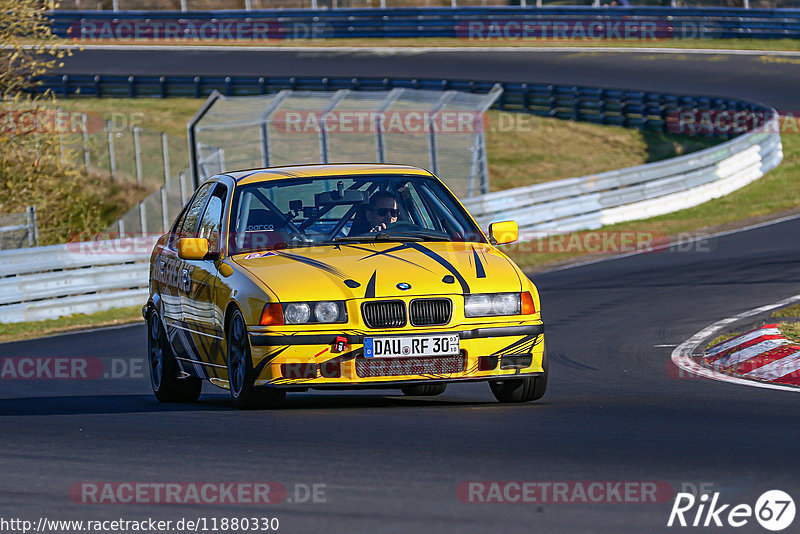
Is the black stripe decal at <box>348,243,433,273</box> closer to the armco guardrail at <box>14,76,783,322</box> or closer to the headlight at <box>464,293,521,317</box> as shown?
the headlight at <box>464,293,521,317</box>

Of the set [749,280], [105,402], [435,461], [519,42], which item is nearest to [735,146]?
[749,280]

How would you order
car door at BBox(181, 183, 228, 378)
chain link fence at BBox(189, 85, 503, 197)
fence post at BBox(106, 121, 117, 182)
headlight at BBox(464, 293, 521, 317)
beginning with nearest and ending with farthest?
headlight at BBox(464, 293, 521, 317) < car door at BBox(181, 183, 228, 378) < chain link fence at BBox(189, 85, 503, 197) < fence post at BBox(106, 121, 117, 182)

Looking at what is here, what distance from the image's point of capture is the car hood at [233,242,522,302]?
25.2 feet

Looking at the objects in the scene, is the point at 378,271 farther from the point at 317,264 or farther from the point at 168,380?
the point at 168,380

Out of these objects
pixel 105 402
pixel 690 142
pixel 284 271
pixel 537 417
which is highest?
pixel 284 271

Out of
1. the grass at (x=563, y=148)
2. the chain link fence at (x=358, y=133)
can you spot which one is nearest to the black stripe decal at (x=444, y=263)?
the chain link fence at (x=358, y=133)

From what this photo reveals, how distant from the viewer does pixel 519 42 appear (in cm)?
4909

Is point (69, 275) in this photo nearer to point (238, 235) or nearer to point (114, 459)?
point (238, 235)

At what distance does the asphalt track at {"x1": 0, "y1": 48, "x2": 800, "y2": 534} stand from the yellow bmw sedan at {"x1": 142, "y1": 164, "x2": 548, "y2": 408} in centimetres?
27

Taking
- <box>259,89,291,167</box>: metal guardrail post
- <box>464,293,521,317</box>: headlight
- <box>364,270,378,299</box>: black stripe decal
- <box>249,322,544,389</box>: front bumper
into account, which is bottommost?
<box>259,89,291,167</box>: metal guardrail post

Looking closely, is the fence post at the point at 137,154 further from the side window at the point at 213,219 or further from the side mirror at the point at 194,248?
the side mirror at the point at 194,248

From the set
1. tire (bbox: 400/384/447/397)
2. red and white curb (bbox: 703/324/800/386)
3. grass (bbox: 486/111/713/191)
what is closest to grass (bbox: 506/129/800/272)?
grass (bbox: 486/111/713/191)

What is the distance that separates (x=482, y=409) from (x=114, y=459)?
236cm

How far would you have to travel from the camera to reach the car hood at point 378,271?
25.2 feet
